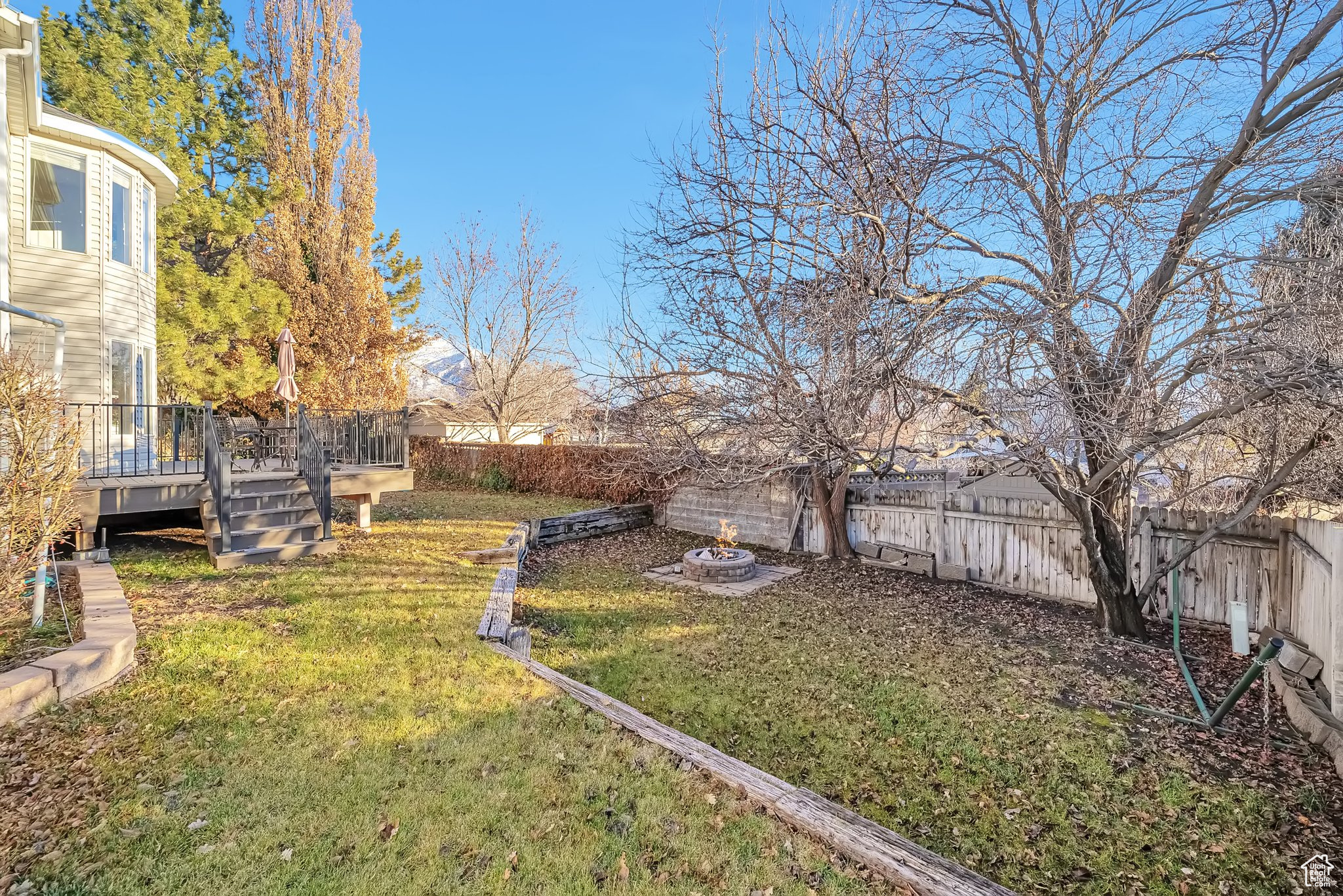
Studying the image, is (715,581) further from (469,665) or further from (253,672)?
(253,672)

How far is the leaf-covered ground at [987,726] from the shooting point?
319 cm

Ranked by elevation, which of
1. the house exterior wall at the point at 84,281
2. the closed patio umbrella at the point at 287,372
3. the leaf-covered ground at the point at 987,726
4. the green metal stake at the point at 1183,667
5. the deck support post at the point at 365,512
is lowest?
the leaf-covered ground at the point at 987,726

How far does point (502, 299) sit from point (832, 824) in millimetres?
23314

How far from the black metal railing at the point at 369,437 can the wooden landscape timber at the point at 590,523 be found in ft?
9.59

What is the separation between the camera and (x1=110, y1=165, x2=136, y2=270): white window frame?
9961 mm

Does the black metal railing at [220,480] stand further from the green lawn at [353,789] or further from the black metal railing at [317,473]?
the green lawn at [353,789]

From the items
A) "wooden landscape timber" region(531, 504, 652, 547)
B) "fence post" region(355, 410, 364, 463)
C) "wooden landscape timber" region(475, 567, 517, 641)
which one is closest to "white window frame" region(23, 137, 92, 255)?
"fence post" region(355, 410, 364, 463)

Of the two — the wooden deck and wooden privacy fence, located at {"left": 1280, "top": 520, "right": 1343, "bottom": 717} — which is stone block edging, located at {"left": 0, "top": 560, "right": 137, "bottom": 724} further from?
wooden privacy fence, located at {"left": 1280, "top": 520, "right": 1343, "bottom": 717}

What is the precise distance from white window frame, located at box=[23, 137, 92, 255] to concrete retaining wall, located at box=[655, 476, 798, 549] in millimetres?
11510

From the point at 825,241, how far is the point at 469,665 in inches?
235

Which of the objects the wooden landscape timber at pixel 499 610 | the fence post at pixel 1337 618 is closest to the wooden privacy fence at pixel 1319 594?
the fence post at pixel 1337 618

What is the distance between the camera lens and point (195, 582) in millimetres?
6562

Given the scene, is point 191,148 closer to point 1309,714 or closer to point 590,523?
point 590,523

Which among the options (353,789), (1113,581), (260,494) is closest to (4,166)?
(260,494)
